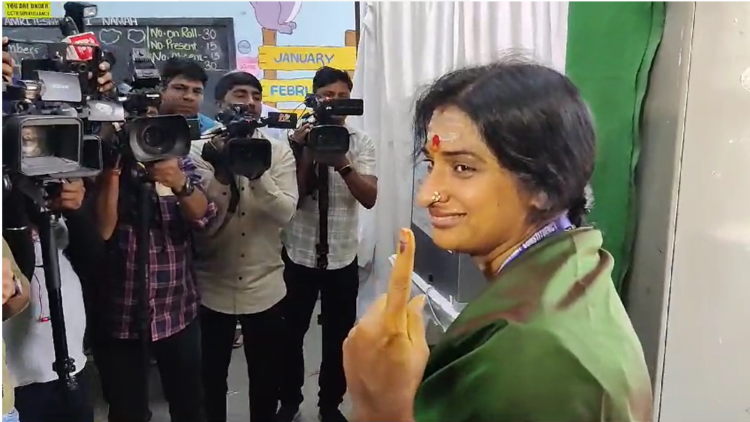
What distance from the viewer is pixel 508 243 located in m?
0.69

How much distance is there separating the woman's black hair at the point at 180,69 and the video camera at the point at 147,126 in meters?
0.02

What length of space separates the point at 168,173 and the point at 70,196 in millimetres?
104

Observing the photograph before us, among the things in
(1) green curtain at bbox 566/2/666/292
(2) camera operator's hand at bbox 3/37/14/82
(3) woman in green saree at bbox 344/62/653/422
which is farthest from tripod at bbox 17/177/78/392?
(1) green curtain at bbox 566/2/666/292

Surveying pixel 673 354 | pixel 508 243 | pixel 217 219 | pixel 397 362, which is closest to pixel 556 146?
pixel 508 243

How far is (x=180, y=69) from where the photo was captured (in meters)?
0.80

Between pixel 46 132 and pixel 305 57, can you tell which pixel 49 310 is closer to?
pixel 46 132

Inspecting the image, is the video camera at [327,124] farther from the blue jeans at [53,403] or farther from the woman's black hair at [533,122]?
the blue jeans at [53,403]

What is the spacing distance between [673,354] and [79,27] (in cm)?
91

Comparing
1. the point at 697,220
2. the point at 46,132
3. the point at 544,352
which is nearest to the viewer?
the point at 544,352

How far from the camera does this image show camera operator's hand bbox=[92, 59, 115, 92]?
75cm

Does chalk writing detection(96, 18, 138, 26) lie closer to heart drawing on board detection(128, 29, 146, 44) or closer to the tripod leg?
heart drawing on board detection(128, 29, 146, 44)

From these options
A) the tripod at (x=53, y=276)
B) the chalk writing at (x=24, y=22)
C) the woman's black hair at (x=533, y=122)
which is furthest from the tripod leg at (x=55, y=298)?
the woman's black hair at (x=533, y=122)

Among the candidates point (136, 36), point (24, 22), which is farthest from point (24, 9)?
point (136, 36)

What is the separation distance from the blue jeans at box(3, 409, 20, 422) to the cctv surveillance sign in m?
0.43
